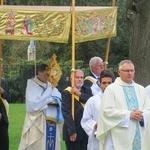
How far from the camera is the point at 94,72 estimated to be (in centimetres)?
1053

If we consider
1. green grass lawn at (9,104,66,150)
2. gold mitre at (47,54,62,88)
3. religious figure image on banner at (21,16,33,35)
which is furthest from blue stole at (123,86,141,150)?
green grass lawn at (9,104,66,150)

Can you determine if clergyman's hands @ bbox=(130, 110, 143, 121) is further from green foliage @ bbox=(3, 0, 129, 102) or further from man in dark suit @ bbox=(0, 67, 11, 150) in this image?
green foliage @ bbox=(3, 0, 129, 102)

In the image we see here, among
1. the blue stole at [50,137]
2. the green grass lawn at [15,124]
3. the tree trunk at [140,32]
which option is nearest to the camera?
the blue stole at [50,137]

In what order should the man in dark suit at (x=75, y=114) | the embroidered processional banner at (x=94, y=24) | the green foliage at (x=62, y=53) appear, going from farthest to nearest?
the green foliage at (x=62, y=53) → the man in dark suit at (x=75, y=114) → the embroidered processional banner at (x=94, y=24)

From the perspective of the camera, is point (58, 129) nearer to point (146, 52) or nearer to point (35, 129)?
point (35, 129)

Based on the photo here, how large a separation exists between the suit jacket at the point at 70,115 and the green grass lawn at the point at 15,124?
4106mm

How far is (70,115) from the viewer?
9648mm

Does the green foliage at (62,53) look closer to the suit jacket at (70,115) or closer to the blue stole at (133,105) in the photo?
the suit jacket at (70,115)

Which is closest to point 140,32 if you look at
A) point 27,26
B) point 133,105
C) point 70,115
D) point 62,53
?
point 70,115

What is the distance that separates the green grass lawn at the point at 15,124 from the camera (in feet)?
47.8

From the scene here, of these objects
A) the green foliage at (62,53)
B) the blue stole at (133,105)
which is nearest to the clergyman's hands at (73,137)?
the blue stole at (133,105)

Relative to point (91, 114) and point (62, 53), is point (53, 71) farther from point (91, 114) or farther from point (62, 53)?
point (62, 53)

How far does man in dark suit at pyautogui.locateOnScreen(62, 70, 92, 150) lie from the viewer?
9625mm

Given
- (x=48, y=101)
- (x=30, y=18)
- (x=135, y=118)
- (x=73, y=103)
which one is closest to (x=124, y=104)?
(x=135, y=118)
